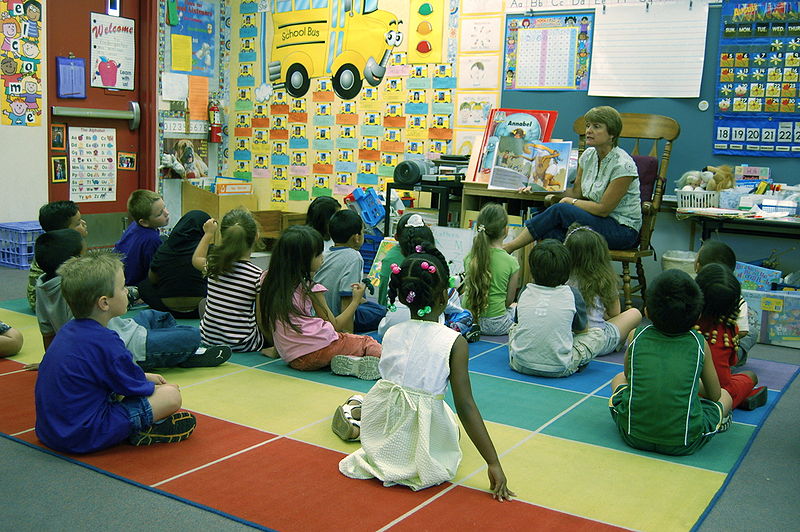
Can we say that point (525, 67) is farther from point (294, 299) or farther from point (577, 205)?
point (294, 299)

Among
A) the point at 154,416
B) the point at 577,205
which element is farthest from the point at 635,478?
the point at 577,205

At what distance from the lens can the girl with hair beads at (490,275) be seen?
4.24 m

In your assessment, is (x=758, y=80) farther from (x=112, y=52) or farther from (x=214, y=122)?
(x=112, y=52)

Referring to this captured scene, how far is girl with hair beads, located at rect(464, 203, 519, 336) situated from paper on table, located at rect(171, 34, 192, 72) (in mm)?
4052

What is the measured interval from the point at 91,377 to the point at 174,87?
5.27 m

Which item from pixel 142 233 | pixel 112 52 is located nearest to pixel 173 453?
pixel 142 233

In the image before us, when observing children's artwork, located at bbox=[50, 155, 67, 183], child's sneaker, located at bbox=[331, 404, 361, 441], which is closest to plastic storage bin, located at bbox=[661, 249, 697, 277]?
child's sneaker, located at bbox=[331, 404, 361, 441]

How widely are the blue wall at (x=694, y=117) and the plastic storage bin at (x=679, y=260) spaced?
0.51 m

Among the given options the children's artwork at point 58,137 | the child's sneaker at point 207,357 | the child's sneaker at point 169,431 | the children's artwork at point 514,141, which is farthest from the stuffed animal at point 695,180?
the children's artwork at point 58,137

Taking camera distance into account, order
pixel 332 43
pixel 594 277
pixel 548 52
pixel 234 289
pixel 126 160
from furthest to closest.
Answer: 1. pixel 126 160
2. pixel 332 43
3. pixel 548 52
4. pixel 594 277
5. pixel 234 289

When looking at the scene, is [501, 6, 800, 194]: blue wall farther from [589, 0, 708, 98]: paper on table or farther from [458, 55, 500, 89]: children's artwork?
[458, 55, 500, 89]: children's artwork

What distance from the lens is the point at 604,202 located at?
4.79 metres

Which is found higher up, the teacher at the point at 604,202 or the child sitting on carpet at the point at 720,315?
the teacher at the point at 604,202

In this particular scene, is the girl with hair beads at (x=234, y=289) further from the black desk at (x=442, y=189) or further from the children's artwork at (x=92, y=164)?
the children's artwork at (x=92, y=164)
